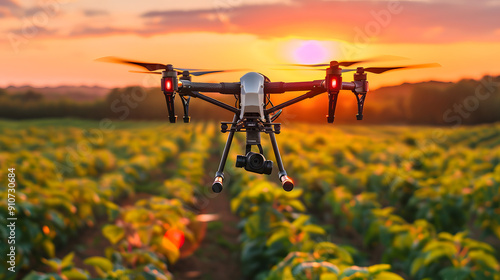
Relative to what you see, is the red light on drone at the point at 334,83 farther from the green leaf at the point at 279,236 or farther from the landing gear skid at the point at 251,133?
the green leaf at the point at 279,236

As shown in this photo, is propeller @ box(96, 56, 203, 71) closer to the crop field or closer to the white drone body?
the white drone body

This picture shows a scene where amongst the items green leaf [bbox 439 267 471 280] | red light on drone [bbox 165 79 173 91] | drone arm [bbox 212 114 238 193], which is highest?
red light on drone [bbox 165 79 173 91]

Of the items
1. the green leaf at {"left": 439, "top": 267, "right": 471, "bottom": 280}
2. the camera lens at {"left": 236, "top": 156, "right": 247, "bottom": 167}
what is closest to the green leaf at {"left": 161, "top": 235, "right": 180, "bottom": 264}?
the green leaf at {"left": 439, "top": 267, "right": 471, "bottom": 280}

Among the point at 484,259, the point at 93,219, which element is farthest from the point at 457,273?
the point at 93,219

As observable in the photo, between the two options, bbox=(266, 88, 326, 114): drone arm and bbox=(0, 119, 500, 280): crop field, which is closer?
bbox=(266, 88, 326, 114): drone arm

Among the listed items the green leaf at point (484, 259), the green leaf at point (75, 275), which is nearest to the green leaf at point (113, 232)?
the green leaf at point (75, 275)

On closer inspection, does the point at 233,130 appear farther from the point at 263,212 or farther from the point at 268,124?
the point at 263,212

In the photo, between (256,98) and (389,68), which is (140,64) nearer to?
(256,98)
